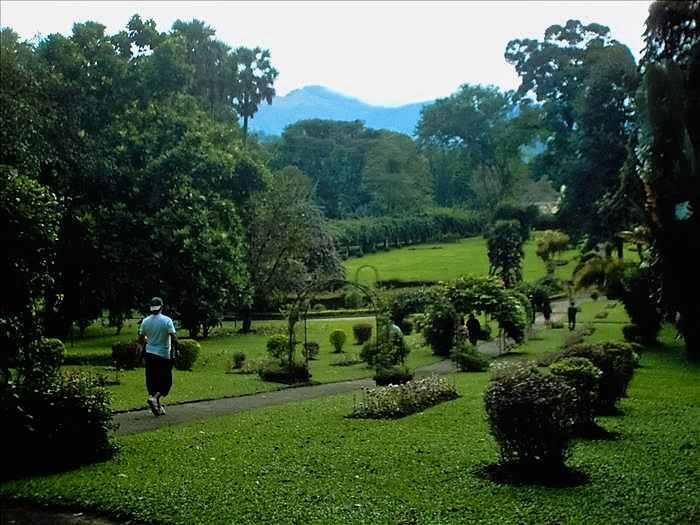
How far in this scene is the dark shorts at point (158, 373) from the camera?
42.6 ft

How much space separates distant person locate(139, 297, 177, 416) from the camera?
12.9 metres

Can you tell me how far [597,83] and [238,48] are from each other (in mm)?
24745

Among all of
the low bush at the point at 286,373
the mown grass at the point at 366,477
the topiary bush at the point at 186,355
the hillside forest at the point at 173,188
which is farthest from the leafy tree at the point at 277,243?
the mown grass at the point at 366,477

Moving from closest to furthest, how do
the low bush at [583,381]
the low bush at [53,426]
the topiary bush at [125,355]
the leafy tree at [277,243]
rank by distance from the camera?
the low bush at [53,426] < the low bush at [583,381] < the topiary bush at [125,355] < the leafy tree at [277,243]

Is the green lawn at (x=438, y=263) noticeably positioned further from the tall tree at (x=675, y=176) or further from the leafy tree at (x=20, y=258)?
the leafy tree at (x=20, y=258)

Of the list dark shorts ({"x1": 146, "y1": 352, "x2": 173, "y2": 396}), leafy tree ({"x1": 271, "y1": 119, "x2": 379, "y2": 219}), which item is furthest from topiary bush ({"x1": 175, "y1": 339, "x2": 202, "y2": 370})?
leafy tree ({"x1": 271, "y1": 119, "x2": 379, "y2": 219})

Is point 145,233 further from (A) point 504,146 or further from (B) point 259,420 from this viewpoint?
(A) point 504,146

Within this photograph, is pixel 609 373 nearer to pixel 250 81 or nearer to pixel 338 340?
pixel 338 340

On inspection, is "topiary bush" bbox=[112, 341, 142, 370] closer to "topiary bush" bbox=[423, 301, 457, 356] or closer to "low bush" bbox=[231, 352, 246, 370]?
"low bush" bbox=[231, 352, 246, 370]

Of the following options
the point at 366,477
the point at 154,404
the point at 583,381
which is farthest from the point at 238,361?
the point at 366,477

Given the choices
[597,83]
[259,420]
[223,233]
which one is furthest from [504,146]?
[259,420]

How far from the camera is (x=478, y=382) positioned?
60.3 ft

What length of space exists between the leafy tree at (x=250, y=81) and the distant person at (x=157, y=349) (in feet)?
147

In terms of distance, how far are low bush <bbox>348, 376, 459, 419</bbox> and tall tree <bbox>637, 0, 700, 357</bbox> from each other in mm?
A: 10788
